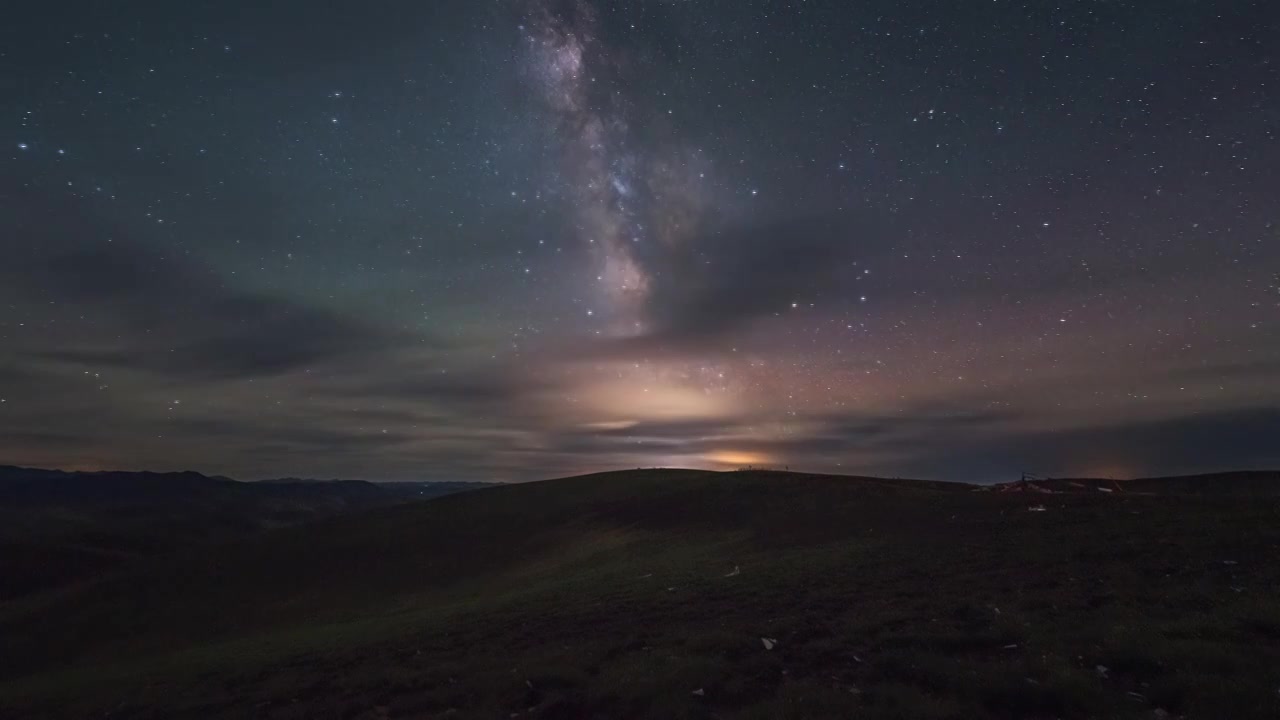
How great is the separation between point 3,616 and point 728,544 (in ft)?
263

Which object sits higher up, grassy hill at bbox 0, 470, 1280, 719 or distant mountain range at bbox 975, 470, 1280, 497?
distant mountain range at bbox 975, 470, 1280, 497

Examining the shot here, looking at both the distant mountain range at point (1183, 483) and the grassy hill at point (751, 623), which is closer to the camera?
the grassy hill at point (751, 623)

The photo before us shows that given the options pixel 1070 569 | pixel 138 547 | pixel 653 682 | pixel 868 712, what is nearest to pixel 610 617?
pixel 653 682

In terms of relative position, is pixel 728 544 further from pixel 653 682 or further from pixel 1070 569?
pixel 653 682

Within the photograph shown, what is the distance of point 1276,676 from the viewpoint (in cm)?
1145

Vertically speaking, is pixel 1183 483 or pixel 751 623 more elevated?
pixel 1183 483

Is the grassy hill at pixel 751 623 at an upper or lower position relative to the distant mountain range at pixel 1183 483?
lower

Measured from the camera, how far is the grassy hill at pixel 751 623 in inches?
528

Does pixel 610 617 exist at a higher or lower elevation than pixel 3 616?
higher

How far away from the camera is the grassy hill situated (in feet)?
44.0

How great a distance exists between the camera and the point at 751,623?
70.5ft

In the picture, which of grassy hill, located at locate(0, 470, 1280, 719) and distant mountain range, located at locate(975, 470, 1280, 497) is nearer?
grassy hill, located at locate(0, 470, 1280, 719)

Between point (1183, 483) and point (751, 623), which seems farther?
point (1183, 483)

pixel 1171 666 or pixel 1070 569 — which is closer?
pixel 1171 666
